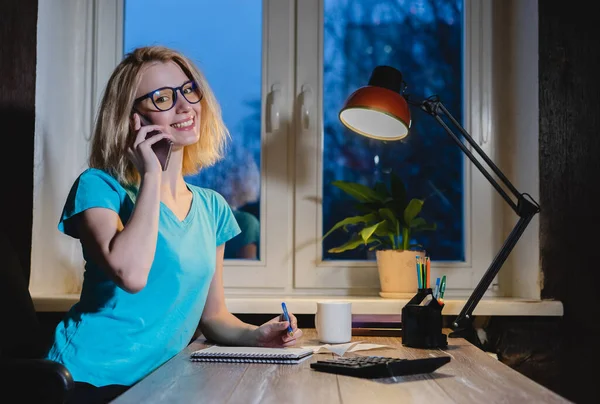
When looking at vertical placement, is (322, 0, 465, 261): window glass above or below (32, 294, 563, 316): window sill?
above

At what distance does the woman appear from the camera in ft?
5.00

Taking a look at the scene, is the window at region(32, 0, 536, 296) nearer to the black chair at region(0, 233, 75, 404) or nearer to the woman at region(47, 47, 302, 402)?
the woman at region(47, 47, 302, 402)

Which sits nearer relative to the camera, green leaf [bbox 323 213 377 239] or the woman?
the woman

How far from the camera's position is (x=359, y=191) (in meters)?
2.37

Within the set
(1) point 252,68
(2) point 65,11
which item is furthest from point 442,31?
(2) point 65,11

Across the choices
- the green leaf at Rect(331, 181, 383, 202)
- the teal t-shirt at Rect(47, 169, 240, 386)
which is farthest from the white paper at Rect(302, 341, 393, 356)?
the green leaf at Rect(331, 181, 383, 202)

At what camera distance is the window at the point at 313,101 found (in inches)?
98.7

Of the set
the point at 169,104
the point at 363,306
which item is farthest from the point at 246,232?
the point at 169,104

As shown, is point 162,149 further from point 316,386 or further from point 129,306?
point 316,386

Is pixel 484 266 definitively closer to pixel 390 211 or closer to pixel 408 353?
pixel 390 211

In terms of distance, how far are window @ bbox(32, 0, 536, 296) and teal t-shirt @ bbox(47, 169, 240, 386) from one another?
2.59 ft

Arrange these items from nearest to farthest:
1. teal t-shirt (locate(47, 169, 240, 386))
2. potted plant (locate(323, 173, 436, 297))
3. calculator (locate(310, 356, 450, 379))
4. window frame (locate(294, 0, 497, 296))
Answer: calculator (locate(310, 356, 450, 379)) < teal t-shirt (locate(47, 169, 240, 386)) < potted plant (locate(323, 173, 436, 297)) < window frame (locate(294, 0, 497, 296))

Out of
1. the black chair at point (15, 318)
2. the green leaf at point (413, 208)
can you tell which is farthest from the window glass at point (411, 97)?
the black chair at point (15, 318)

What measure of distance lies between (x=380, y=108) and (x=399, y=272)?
0.59 metres
